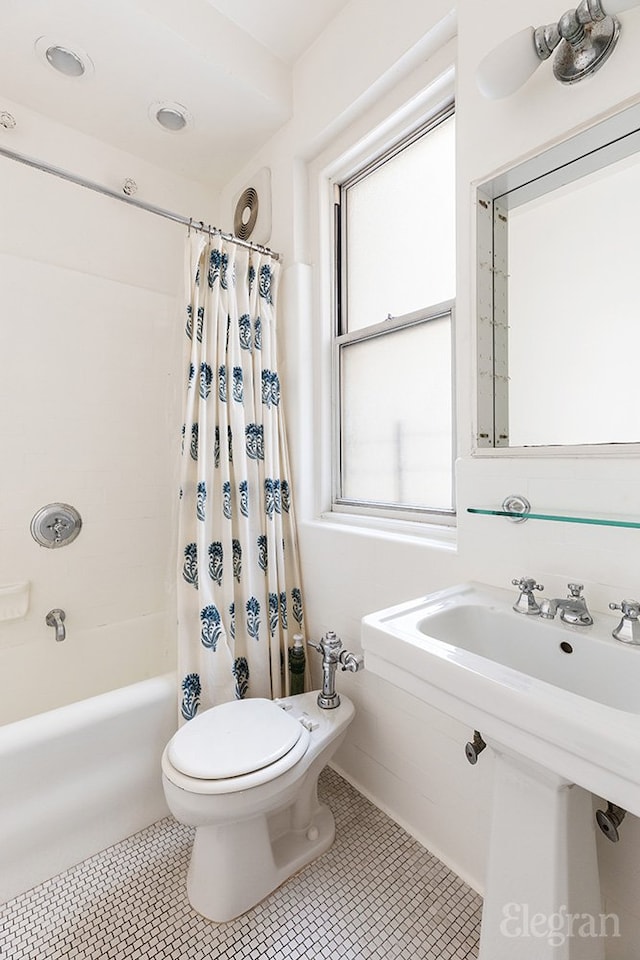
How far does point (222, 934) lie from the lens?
1078 millimetres

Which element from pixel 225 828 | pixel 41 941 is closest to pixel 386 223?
pixel 225 828

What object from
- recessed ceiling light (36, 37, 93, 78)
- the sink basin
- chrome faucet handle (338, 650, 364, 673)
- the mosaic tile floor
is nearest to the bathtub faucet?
chrome faucet handle (338, 650, 364, 673)

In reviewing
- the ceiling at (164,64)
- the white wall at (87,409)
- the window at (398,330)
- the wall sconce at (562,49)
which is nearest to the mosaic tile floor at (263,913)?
the white wall at (87,409)

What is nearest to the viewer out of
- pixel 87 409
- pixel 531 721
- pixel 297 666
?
pixel 531 721

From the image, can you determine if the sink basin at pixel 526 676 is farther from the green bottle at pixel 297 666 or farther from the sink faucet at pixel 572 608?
the green bottle at pixel 297 666

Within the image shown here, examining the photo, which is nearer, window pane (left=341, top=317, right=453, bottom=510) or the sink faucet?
the sink faucet

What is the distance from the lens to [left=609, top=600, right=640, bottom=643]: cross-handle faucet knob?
2.54 feet

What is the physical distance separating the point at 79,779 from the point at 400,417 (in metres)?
1.48

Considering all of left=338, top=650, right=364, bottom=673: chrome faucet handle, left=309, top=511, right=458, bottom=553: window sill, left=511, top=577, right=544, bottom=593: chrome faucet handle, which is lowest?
left=338, top=650, right=364, bottom=673: chrome faucet handle

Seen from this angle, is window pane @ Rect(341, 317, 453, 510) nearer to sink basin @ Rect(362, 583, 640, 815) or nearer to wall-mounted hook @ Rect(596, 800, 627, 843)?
sink basin @ Rect(362, 583, 640, 815)

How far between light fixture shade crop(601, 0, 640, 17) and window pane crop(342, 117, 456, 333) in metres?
0.57

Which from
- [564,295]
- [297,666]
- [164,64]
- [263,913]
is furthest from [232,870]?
[164,64]

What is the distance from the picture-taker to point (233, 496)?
161 cm

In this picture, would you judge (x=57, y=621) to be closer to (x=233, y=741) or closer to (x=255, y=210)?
(x=233, y=741)
